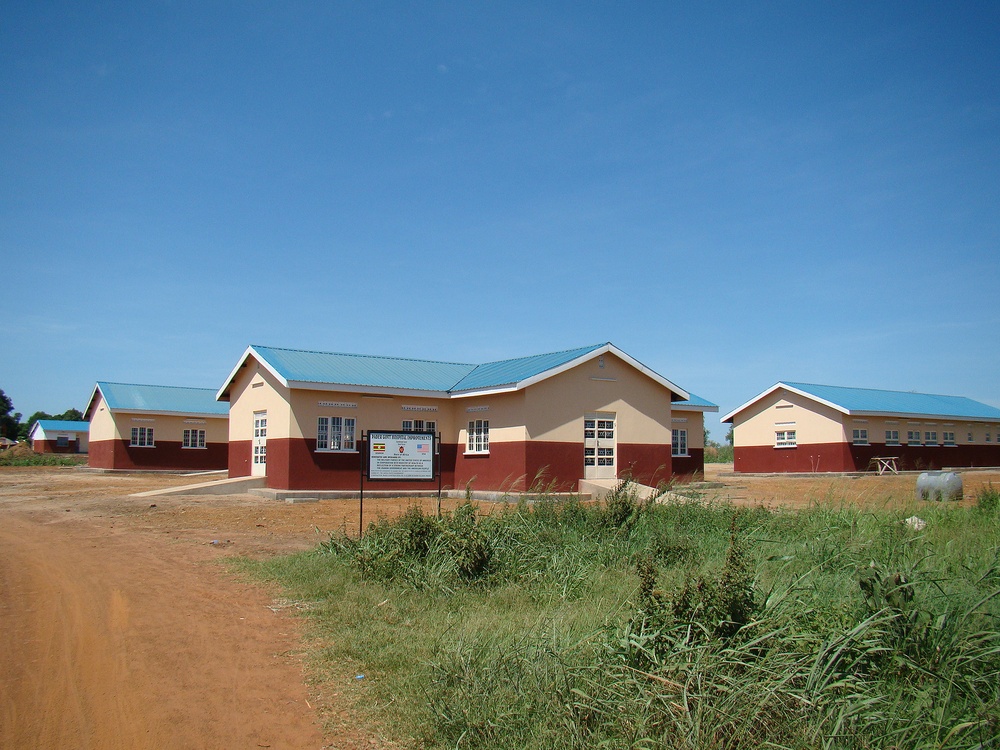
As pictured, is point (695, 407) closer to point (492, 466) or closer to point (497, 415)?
point (497, 415)

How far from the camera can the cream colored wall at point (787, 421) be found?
34.7 metres

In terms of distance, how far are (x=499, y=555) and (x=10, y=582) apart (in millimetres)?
5744

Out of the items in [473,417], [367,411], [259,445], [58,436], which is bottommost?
[58,436]

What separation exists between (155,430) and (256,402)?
16.9 metres

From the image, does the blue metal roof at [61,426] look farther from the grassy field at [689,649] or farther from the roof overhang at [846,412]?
the grassy field at [689,649]

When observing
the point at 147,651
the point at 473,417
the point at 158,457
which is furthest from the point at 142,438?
the point at 147,651

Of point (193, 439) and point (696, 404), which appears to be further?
point (193, 439)

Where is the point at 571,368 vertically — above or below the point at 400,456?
above

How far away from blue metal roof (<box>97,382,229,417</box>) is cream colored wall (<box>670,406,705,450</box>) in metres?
22.8

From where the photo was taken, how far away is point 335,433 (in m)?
23.0

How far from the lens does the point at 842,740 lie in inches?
162

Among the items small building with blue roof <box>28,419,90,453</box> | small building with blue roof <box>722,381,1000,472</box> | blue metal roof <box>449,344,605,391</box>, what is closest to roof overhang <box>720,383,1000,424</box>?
small building with blue roof <box>722,381,1000,472</box>

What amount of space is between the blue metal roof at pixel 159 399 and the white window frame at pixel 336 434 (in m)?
18.4

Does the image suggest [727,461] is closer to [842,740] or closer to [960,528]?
[960,528]
